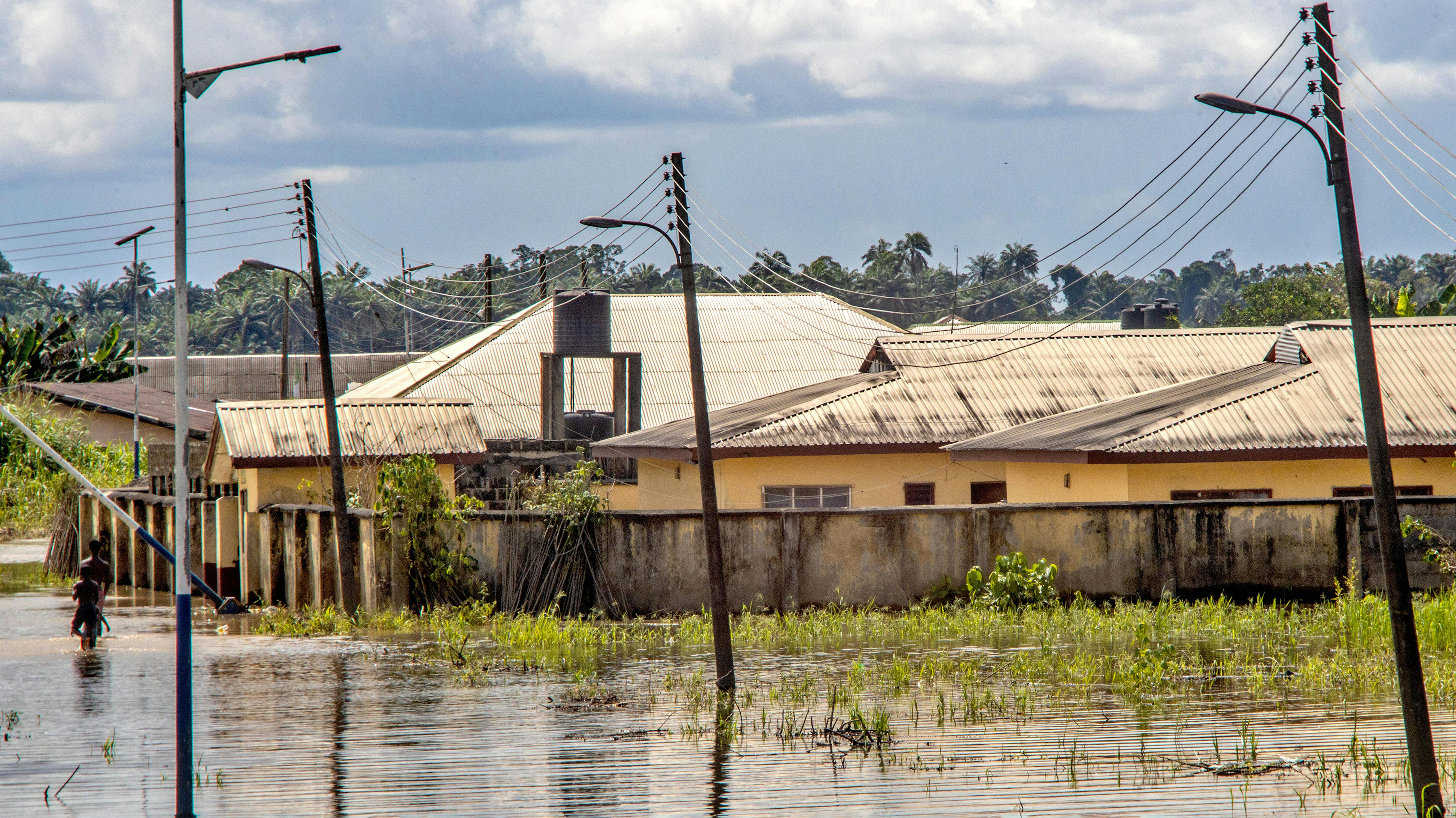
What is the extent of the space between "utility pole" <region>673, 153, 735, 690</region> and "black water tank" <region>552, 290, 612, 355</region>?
23.7 metres

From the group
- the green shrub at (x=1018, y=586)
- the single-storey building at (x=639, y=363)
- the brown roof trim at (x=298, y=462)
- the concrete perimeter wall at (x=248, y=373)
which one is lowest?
the green shrub at (x=1018, y=586)

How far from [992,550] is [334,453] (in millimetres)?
9759

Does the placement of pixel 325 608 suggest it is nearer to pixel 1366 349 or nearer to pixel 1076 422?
pixel 1076 422

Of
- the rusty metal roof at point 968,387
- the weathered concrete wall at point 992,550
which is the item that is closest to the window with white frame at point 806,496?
the rusty metal roof at point 968,387

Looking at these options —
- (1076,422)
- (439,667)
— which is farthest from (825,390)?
(439,667)

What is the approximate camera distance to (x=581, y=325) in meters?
38.6

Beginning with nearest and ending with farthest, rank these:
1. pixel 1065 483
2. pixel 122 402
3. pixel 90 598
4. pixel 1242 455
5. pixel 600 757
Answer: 1. pixel 600 757
2. pixel 90 598
3. pixel 1242 455
4. pixel 1065 483
5. pixel 122 402

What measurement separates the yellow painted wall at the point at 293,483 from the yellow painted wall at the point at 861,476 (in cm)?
514

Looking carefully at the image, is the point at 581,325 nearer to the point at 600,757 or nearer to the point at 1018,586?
the point at 1018,586

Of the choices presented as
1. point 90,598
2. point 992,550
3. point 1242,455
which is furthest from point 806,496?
point 90,598

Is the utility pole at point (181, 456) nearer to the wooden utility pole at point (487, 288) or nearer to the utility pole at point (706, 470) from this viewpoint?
the utility pole at point (706, 470)

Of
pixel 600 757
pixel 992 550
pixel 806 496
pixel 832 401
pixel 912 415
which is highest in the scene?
pixel 832 401

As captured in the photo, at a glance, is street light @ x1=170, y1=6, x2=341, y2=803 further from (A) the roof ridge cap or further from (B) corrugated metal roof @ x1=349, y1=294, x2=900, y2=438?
(B) corrugated metal roof @ x1=349, y1=294, x2=900, y2=438

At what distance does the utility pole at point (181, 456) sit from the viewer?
8625 millimetres
